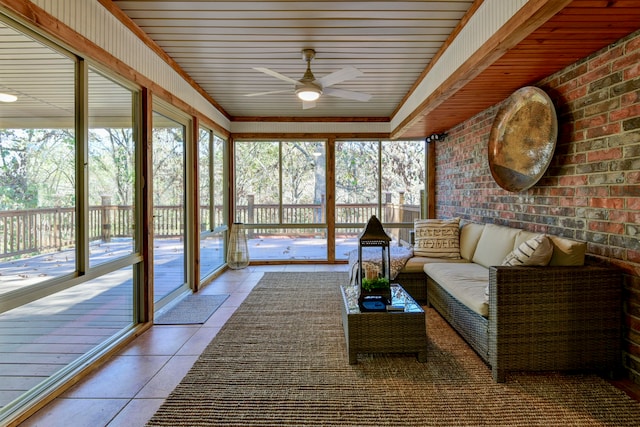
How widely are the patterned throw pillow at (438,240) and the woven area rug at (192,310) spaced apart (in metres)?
2.40

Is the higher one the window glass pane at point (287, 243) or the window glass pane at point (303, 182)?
the window glass pane at point (303, 182)

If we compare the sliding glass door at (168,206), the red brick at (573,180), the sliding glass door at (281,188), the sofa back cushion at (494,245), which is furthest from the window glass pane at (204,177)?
the red brick at (573,180)

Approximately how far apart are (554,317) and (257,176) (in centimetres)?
509

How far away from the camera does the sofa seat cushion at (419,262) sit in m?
3.84

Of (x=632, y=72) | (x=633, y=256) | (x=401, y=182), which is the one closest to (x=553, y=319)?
(x=633, y=256)

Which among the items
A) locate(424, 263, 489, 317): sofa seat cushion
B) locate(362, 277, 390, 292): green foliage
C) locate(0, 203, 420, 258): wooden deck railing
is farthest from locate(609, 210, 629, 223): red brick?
locate(0, 203, 420, 258): wooden deck railing

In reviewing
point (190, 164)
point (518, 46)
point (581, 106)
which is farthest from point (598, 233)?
point (190, 164)

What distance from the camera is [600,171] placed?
2.43m

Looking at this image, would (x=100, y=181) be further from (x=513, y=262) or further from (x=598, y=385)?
(x=598, y=385)

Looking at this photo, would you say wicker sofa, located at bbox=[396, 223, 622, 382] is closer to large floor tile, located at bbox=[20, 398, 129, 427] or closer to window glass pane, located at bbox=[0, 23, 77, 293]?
large floor tile, located at bbox=[20, 398, 129, 427]

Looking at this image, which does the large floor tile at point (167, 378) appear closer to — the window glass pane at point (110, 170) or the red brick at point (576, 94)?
the window glass pane at point (110, 170)

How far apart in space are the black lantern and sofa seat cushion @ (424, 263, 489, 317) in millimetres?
589

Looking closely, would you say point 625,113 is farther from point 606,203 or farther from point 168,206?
point 168,206

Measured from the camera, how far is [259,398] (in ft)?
6.87
